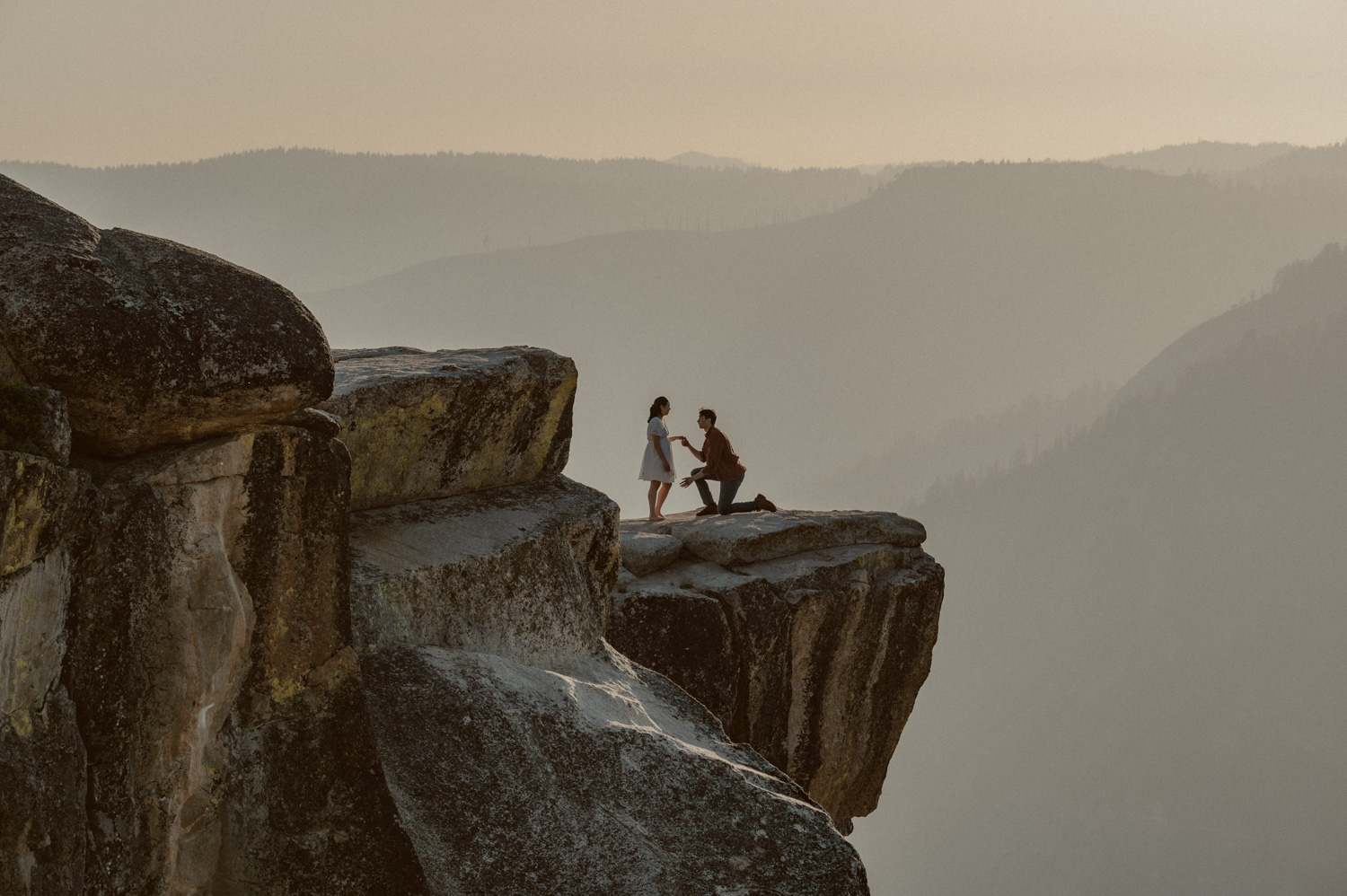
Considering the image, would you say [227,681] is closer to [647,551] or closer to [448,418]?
[448,418]

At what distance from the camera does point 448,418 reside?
37.5ft

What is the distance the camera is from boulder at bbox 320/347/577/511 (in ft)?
35.4

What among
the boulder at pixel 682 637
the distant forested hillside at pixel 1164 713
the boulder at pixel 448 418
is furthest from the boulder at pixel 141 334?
the distant forested hillside at pixel 1164 713

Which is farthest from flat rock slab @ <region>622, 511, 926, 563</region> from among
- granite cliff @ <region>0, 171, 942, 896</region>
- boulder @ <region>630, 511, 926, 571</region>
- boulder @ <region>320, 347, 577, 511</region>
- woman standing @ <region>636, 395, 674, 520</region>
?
granite cliff @ <region>0, 171, 942, 896</region>

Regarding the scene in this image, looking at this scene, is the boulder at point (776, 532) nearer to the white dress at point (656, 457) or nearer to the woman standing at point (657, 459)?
the woman standing at point (657, 459)

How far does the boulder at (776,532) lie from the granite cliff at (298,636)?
6.39m

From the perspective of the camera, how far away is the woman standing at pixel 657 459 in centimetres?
1948

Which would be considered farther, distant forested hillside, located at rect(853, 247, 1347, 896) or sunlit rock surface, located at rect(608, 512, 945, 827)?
distant forested hillside, located at rect(853, 247, 1347, 896)

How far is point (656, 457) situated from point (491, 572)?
30.9 ft

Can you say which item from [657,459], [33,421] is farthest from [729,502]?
[33,421]

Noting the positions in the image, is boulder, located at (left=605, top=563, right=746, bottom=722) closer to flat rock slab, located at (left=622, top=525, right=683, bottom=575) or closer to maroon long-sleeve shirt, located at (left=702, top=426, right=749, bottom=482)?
flat rock slab, located at (left=622, top=525, right=683, bottom=575)

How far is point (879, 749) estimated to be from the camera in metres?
20.7

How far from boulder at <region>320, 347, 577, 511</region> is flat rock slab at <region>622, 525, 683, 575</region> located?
4.92 m

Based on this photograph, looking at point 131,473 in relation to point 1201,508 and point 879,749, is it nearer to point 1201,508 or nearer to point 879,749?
point 879,749
